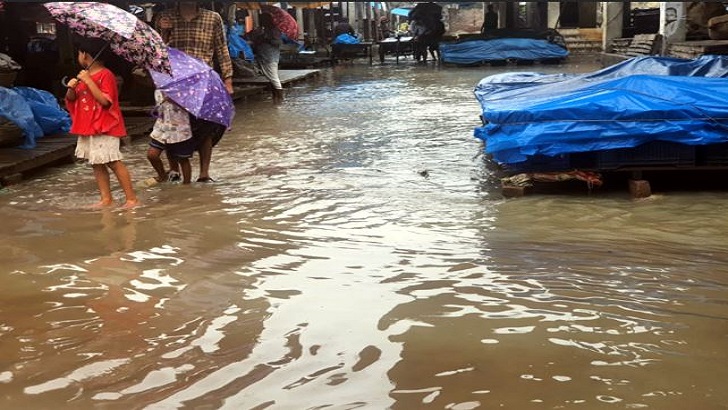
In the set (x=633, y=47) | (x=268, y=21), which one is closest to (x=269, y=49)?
(x=268, y=21)

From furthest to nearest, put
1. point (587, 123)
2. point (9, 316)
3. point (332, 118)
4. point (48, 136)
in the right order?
1. point (332, 118)
2. point (48, 136)
3. point (587, 123)
4. point (9, 316)

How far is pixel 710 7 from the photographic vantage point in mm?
15977

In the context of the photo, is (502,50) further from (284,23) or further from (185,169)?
(185,169)

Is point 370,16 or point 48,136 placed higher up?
point 370,16

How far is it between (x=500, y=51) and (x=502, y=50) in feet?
0.29

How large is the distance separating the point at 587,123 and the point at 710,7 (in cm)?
1180

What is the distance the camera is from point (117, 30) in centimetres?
559

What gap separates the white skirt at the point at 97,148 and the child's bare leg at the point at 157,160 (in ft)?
2.63

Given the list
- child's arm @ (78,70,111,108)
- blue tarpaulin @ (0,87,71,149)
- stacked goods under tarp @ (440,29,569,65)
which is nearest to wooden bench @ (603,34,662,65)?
stacked goods under tarp @ (440,29,569,65)

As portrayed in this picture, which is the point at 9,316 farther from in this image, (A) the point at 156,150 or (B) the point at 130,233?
(A) the point at 156,150

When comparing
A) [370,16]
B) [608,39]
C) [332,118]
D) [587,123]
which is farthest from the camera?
[370,16]

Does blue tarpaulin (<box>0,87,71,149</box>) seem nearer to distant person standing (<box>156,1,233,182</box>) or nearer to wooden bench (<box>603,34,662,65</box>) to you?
distant person standing (<box>156,1,233,182</box>)

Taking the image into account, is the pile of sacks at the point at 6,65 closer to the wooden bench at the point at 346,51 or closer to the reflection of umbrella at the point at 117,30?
the reflection of umbrella at the point at 117,30

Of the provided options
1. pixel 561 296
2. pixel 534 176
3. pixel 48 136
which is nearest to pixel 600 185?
pixel 534 176
